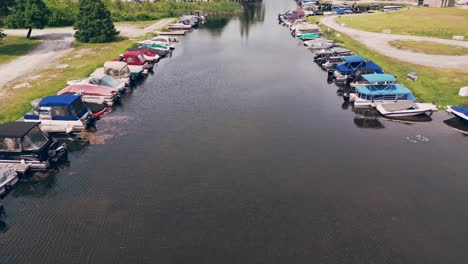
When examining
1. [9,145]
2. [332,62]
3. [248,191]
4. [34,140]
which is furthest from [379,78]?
[9,145]

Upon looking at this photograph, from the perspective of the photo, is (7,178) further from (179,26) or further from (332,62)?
(179,26)

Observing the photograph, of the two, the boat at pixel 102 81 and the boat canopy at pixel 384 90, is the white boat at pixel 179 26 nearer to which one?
the boat at pixel 102 81

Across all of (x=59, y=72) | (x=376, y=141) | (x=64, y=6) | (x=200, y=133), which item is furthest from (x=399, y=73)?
(x=64, y=6)

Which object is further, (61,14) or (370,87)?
(61,14)

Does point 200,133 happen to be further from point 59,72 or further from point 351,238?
point 59,72

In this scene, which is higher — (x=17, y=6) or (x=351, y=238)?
(x=17, y=6)

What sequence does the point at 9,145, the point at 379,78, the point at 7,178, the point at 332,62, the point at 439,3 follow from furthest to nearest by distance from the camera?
the point at 439,3 → the point at 332,62 → the point at 379,78 → the point at 9,145 → the point at 7,178
